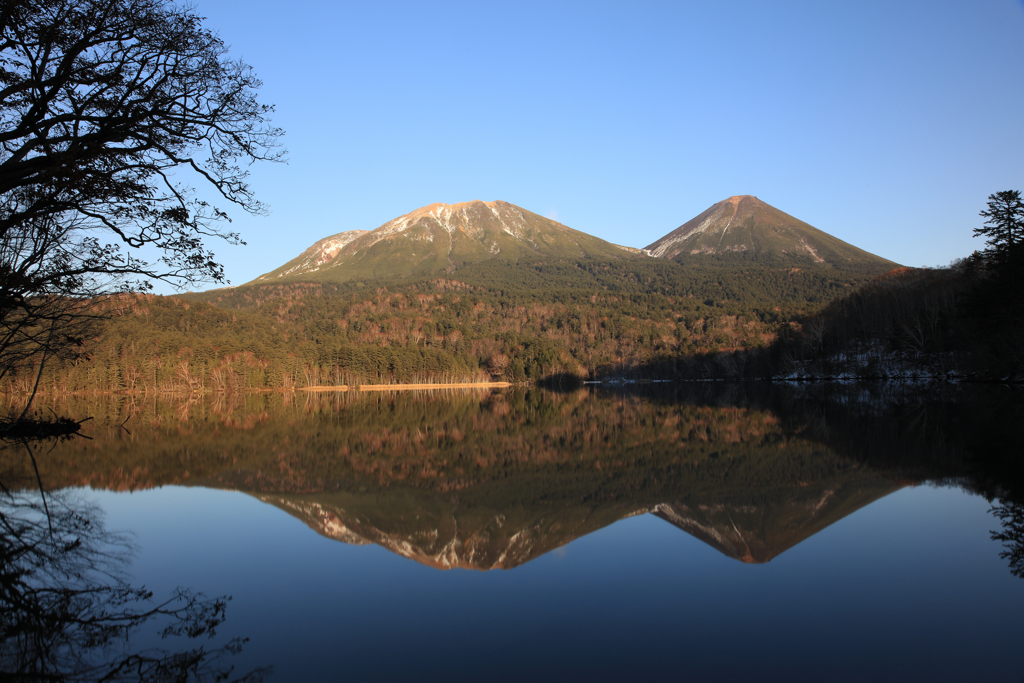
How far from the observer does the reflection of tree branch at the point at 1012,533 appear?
6.97m

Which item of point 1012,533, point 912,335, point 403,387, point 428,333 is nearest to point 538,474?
point 1012,533

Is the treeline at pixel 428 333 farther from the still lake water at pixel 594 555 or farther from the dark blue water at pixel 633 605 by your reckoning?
the dark blue water at pixel 633 605

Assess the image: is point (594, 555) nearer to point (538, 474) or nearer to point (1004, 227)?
point (538, 474)

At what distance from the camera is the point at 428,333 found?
13125 centimetres

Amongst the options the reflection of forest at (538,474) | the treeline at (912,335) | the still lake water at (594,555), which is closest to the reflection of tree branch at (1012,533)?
the still lake water at (594,555)

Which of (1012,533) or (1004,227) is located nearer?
(1012,533)

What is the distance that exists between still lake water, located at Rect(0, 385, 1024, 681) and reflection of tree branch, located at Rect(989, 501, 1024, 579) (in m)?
0.06

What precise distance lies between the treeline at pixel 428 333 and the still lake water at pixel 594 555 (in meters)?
54.0

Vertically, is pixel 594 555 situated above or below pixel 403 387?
above

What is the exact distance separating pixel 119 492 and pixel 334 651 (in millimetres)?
9647

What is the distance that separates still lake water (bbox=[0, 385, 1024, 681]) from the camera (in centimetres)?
502

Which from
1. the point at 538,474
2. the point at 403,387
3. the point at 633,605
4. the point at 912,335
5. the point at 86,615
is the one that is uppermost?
the point at 912,335

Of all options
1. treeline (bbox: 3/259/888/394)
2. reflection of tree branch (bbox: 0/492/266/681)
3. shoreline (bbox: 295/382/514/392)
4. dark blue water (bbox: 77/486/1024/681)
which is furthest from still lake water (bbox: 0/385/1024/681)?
shoreline (bbox: 295/382/514/392)

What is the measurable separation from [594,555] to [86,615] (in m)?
5.77
